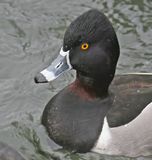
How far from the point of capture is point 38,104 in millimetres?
7125

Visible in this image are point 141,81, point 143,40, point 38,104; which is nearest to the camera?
point 141,81

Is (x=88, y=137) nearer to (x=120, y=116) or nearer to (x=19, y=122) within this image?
(x=120, y=116)

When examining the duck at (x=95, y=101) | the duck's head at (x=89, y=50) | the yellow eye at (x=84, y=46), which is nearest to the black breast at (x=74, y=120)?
the duck at (x=95, y=101)

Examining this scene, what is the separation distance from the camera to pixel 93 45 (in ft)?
20.2

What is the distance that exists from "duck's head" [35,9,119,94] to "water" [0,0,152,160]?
771 mm

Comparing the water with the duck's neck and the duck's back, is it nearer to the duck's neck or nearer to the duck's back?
the duck's back

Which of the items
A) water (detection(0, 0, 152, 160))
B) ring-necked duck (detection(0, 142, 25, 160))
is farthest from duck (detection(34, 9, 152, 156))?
ring-necked duck (detection(0, 142, 25, 160))

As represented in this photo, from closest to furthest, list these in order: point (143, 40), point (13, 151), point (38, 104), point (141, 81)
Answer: point (13, 151), point (141, 81), point (38, 104), point (143, 40)

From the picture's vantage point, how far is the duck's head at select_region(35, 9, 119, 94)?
6.04m

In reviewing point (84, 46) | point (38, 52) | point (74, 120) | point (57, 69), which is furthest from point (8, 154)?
point (38, 52)

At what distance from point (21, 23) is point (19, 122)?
5.83ft

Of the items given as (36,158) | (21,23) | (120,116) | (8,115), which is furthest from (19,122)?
(21,23)

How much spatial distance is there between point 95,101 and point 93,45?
628 mm

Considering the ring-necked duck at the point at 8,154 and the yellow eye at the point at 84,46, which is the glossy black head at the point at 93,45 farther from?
the ring-necked duck at the point at 8,154
